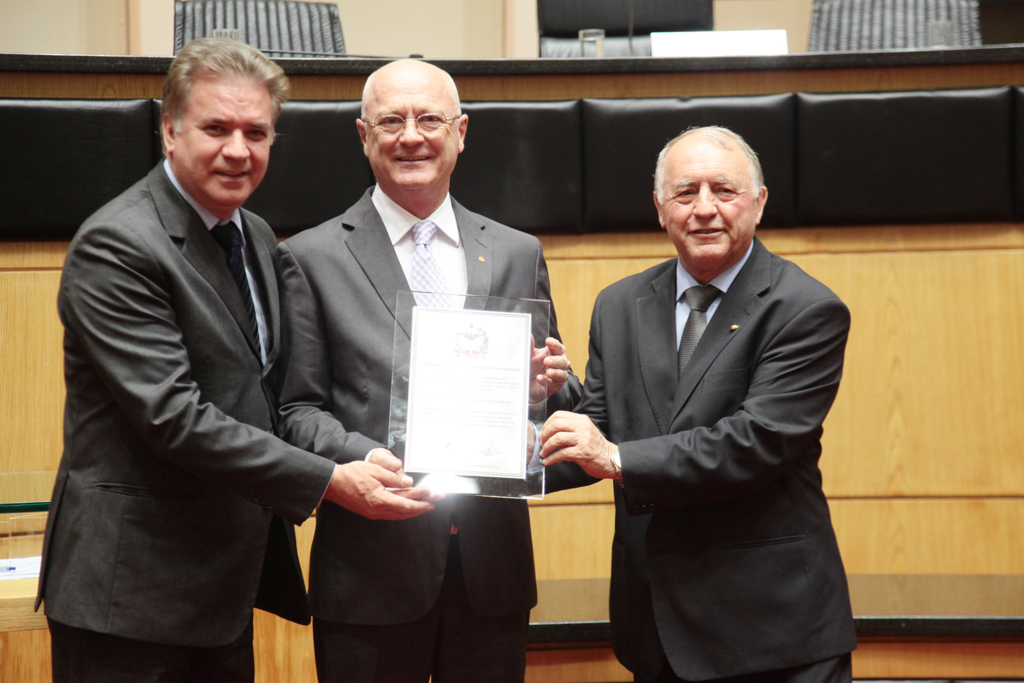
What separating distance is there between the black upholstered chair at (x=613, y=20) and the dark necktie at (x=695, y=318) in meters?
2.54

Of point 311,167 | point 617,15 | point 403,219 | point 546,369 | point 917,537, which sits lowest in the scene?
point 917,537

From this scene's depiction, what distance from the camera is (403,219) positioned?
1687mm

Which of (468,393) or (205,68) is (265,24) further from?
(468,393)

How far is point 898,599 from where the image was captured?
2.42 meters

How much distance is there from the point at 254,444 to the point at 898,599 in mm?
1887

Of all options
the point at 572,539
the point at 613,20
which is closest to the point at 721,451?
the point at 572,539

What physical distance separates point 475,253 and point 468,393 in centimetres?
31

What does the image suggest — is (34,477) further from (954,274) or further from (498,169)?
(954,274)

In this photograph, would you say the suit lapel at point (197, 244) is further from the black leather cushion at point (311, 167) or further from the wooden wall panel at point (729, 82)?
the wooden wall panel at point (729, 82)

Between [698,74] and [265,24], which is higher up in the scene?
[265,24]

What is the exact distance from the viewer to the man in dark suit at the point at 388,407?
152 centimetres

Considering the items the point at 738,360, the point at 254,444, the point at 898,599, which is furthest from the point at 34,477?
the point at 898,599

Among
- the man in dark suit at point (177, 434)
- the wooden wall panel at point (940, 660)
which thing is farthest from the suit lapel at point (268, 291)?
the wooden wall panel at point (940, 660)

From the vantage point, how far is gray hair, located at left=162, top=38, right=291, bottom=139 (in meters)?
1.51
